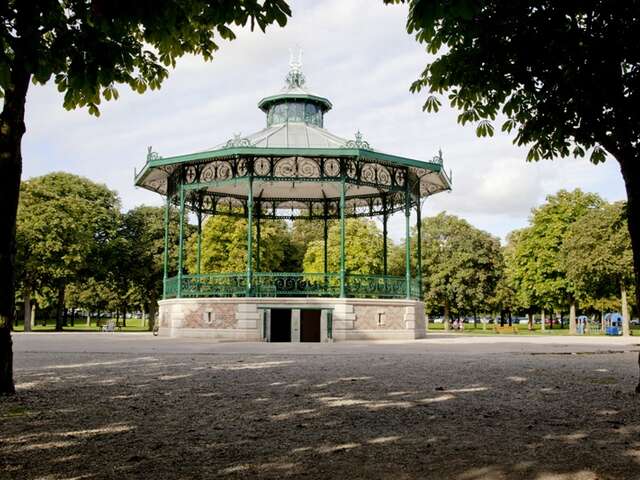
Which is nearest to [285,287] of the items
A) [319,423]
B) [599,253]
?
[319,423]

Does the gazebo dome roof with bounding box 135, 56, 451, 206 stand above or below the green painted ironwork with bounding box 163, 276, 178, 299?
above

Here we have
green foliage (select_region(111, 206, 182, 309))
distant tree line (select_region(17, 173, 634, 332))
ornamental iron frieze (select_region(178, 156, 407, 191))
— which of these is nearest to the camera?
ornamental iron frieze (select_region(178, 156, 407, 191))

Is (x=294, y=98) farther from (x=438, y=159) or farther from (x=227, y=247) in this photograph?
(x=227, y=247)

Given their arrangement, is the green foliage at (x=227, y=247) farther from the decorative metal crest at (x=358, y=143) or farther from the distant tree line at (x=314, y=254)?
the decorative metal crest at (x=358, y=143)

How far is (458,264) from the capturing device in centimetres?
5303

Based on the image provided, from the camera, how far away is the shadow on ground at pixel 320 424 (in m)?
4.74

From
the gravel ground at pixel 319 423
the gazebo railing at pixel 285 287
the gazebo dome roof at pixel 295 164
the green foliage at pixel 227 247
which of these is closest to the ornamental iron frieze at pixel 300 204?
→ the gazebo dome roof at pixel 295 164

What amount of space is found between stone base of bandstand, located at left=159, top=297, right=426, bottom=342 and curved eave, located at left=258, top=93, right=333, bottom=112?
10.7 meters

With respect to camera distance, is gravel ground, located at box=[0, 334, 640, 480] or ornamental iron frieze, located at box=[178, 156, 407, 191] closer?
gravel ground, located at box=[0, 334, 640, 480]

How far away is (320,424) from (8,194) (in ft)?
17.2

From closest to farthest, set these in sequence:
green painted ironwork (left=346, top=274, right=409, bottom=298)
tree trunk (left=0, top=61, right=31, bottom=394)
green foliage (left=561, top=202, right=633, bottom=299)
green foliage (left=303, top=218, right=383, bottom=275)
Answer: tree trunk (left=0, top=61, right=31, bottom=394) → green painted ironwork (left=346, top=274, right=409, bottom=298) → green foliage (left=561, top=202, right=633, bottom=299) → green foliage (left=303, top=218, right=383, bottom=275)

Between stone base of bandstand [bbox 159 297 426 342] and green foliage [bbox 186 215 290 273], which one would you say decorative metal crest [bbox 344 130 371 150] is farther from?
green foliage [bbox 186 215 290 273]

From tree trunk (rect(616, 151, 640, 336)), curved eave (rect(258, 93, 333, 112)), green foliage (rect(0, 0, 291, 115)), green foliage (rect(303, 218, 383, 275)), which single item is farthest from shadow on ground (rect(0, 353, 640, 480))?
green foliage (rect(303, 218, 383, 275))

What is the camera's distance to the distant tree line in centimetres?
3862
